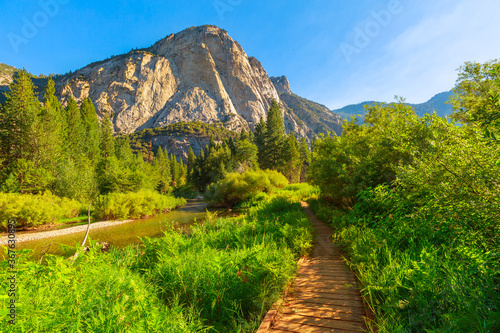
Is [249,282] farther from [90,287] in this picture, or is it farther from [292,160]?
[292,160]

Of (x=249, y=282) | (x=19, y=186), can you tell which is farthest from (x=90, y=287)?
(x=19, y=186)

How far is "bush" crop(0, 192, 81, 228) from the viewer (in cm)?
1523

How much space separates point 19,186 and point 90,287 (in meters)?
27.0

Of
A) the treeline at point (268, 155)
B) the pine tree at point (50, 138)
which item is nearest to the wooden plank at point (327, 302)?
the pine tree at point (50, 138)

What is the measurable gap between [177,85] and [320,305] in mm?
142364

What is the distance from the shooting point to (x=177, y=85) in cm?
12638

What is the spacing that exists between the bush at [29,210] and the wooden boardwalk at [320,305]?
73.2ft

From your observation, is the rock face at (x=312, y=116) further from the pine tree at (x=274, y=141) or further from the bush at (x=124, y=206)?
the bush at (x=124, y=206)

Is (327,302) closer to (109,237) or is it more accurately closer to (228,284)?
(228,284)

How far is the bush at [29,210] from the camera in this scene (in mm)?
15234

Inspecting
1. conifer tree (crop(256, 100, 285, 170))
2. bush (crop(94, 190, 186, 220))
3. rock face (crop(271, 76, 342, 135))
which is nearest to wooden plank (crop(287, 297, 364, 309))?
bush (crop(94, 190, 186, 220))

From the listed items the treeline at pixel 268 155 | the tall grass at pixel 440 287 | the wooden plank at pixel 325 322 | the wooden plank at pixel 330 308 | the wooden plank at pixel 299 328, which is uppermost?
the treeline at pixel 268 155

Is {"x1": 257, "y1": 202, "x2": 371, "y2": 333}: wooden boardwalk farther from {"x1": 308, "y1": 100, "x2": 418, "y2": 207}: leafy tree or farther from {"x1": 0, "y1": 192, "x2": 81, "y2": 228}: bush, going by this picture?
{"x1": 0, "y1": 192, "x2": 81, "y2": 228}: bush

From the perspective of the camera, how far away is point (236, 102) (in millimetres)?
132250
